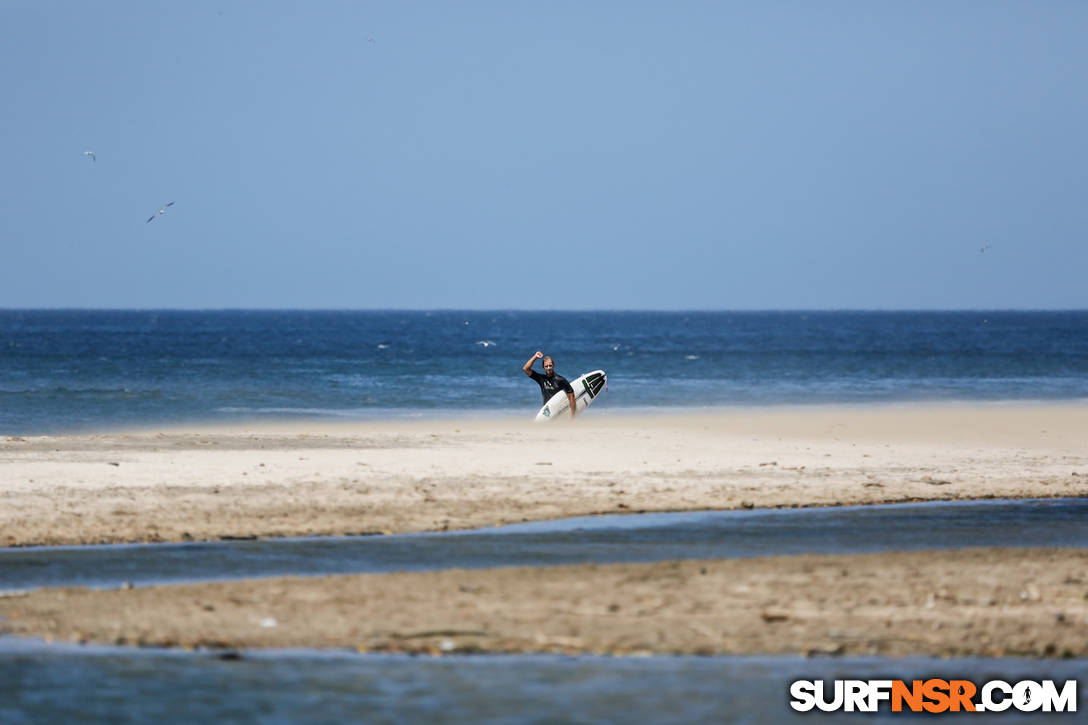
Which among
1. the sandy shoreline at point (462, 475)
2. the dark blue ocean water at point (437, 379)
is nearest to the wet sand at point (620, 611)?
the sandy shoreline at point (462, 475)

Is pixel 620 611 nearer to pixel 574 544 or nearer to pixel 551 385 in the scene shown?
pixel 574 544

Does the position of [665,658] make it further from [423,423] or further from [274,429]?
[423,423]

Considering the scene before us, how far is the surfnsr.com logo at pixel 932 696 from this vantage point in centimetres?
914

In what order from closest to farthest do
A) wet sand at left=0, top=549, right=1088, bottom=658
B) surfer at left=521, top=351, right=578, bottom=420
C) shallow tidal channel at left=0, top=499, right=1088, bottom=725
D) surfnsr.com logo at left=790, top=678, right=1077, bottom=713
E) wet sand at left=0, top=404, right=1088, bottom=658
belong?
shallow tidal channel at left=0, top=499, right=1088, bottom=725, surfnsr.com logo at left=790, top=678, right=1077, bottom=713, wet sand at left=0, top=549, right=1088, bottom=658, wet sand at left=0, top=404, right=1088, bottom=658, surfer at left=521, top=351, right=578, bottom=420

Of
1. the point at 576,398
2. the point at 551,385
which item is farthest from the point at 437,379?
the point at 551,385

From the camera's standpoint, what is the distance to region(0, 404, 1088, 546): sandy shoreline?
16.2m

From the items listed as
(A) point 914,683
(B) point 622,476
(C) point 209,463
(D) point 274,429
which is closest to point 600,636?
(A) point 914,683

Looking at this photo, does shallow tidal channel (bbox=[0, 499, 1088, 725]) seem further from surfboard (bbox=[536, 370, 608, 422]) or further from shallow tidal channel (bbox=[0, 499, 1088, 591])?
surfboard (bbox=[536, 370, 608, 422])

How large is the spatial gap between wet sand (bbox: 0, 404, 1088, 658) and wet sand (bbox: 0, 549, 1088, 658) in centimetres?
3

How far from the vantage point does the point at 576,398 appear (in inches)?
1293

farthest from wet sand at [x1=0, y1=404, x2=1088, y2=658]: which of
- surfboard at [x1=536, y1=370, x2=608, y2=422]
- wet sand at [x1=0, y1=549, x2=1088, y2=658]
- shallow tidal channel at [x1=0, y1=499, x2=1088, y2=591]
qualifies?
surfboard at [x1=536, y1=370, x2=608, y2=422]

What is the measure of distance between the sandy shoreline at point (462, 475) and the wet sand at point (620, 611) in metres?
3.31

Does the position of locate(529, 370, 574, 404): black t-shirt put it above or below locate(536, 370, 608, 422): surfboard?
above

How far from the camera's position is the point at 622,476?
20.0 m
